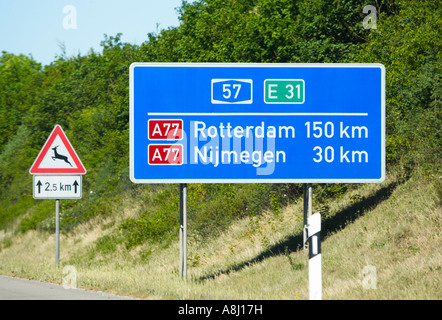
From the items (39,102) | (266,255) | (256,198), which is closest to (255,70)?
(266,255)

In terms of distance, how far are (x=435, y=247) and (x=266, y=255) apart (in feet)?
18.8

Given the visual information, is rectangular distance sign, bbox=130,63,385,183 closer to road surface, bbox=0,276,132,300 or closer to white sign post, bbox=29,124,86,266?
road surface, bbox=0,276,132,300

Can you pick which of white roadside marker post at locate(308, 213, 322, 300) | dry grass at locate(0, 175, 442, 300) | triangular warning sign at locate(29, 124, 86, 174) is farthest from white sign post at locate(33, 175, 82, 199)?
white roadside marker post at locate(308, 213, 322, 300)

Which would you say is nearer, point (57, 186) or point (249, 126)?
point (249, 126)

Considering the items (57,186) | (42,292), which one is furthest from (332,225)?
(42,292)

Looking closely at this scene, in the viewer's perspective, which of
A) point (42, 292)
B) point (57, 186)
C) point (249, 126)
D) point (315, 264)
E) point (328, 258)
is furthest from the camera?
point (57, 186)

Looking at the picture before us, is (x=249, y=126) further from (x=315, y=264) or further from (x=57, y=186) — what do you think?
(x=57, y=186)

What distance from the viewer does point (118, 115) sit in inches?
1767

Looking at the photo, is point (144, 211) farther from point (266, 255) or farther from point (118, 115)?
point (118, 115)

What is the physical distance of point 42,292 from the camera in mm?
11898

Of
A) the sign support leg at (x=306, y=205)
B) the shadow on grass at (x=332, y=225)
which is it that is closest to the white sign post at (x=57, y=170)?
the shadow on grass at (x=332, y=225)

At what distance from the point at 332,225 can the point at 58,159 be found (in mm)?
6994

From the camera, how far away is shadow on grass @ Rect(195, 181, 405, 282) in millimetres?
17031
